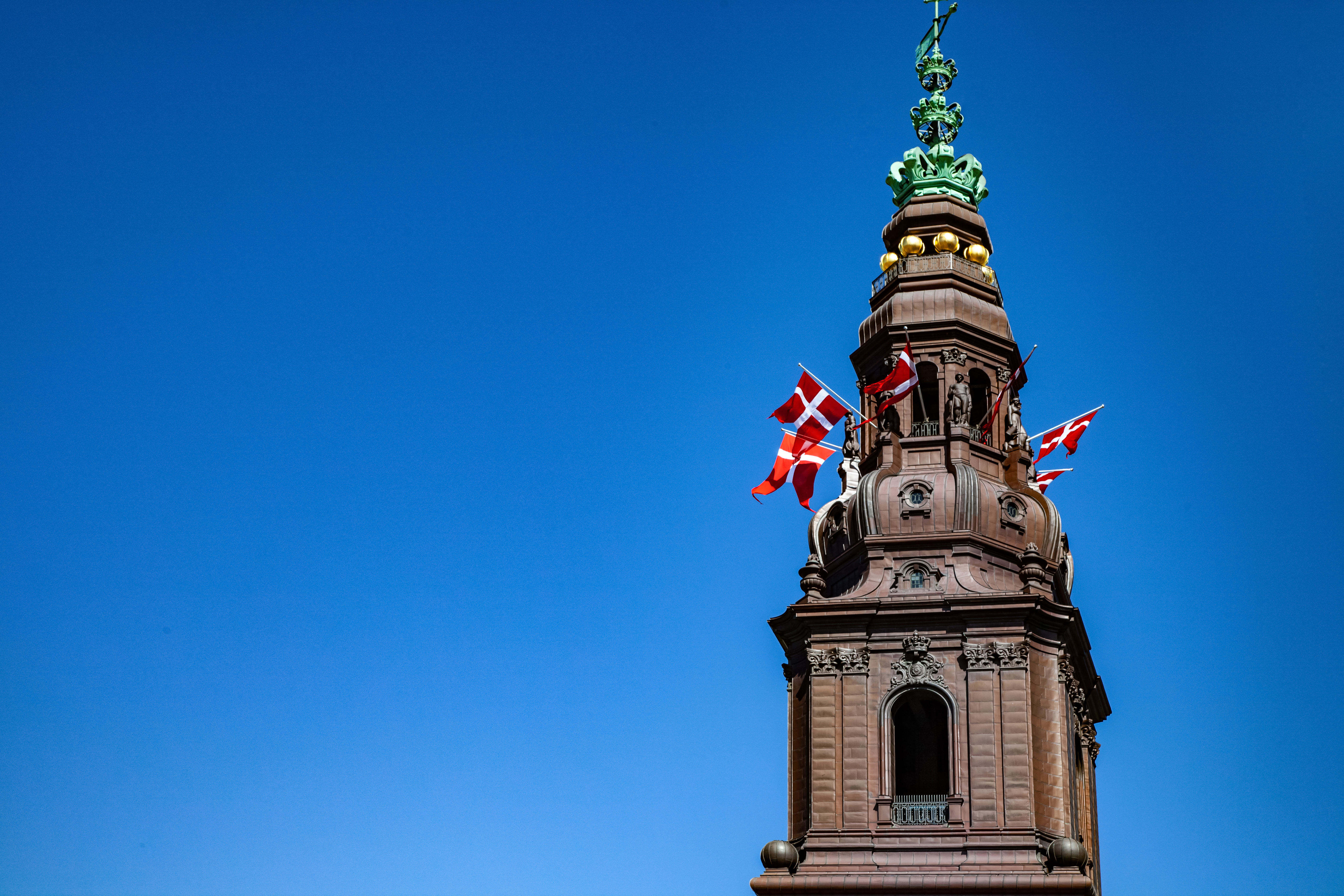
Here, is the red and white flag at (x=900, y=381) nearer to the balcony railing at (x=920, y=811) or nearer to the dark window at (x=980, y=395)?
the dark window at (x=980, y=395)

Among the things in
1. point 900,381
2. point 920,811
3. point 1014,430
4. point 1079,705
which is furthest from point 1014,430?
point 920,811

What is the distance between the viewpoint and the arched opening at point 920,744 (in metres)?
71.8

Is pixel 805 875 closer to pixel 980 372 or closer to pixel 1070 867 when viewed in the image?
pixel 1070 867

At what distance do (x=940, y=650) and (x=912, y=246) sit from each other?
1806 centimetres

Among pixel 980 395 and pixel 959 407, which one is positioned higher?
pixel 980 395

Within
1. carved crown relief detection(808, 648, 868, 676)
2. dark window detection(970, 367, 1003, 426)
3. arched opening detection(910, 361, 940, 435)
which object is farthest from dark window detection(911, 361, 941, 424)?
carved crown relief detection(808, 648, 868, 676)

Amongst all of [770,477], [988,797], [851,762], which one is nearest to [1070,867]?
[988,797]

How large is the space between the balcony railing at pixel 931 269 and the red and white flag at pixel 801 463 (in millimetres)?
7787

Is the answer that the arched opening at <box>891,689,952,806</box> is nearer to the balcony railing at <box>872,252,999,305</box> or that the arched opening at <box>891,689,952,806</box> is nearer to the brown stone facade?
the brown stone facade

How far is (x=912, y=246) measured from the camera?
82500 mm

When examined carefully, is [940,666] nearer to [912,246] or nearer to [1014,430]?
[1014,430]

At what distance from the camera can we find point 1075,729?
244 ft

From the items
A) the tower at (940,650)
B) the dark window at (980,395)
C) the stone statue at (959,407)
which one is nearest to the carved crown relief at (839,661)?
the tower at (940,650)

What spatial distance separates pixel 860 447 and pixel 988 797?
51.8 ft
